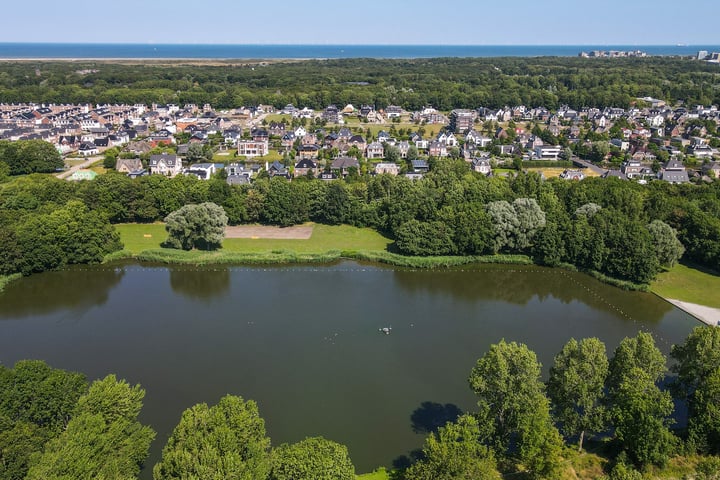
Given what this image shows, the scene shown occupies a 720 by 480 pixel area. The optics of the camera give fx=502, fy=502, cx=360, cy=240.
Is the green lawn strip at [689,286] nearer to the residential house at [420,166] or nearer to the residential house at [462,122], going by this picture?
the residential house at [420,166]

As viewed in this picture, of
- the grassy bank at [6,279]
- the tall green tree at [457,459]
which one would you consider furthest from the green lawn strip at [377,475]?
the grassy bank at [6,279]

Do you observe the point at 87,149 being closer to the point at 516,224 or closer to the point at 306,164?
the point at 306,164

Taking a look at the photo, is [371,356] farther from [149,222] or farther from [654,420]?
[149,222]

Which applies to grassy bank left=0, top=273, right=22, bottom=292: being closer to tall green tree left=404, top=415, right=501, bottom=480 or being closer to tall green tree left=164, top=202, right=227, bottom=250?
tall green tree left=164, top=202, right=227, bottom=250

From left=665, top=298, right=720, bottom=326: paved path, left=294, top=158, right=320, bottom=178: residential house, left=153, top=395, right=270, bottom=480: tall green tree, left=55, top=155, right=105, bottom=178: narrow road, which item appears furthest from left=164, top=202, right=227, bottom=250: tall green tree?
left=665, top=298, right=720, bottom=326: paved path

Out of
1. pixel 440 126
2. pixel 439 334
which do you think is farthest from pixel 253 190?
pixel 440 126

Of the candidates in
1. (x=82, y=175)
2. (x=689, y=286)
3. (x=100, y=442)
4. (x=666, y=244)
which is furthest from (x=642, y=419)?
(x=82, y=175)
